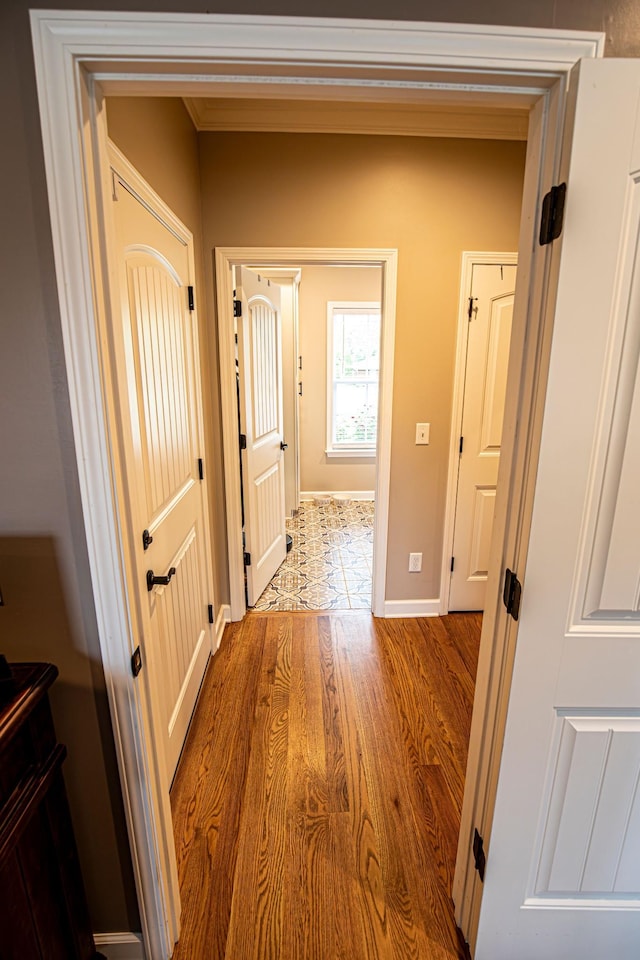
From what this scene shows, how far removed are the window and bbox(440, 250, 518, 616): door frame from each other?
91.6 inches

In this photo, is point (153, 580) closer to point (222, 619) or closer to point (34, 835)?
point (34, 835)

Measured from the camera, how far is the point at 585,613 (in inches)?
37.9

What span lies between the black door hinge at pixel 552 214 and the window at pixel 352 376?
404 centimetres

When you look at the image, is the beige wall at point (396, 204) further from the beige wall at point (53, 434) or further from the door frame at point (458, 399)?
the beige wall at point (53, 434)

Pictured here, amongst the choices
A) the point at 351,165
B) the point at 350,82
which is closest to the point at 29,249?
the point at 350,82

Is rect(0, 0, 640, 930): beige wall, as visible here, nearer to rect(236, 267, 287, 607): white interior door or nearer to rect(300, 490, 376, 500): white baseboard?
rect(236, 267, 287, 607): white interior door

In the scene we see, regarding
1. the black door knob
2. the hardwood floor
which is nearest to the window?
the hardwood floor

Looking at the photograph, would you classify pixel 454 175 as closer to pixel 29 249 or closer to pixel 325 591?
pixel 29 249

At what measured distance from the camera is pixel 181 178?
187 centimetres

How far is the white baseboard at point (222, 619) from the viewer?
Answer: 2.55 m

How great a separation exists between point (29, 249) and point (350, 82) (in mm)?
668

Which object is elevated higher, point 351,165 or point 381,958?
point 351,165

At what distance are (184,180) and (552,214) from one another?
169 centimetres

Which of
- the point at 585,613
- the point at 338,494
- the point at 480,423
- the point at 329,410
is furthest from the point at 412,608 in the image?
the point at 329,410
